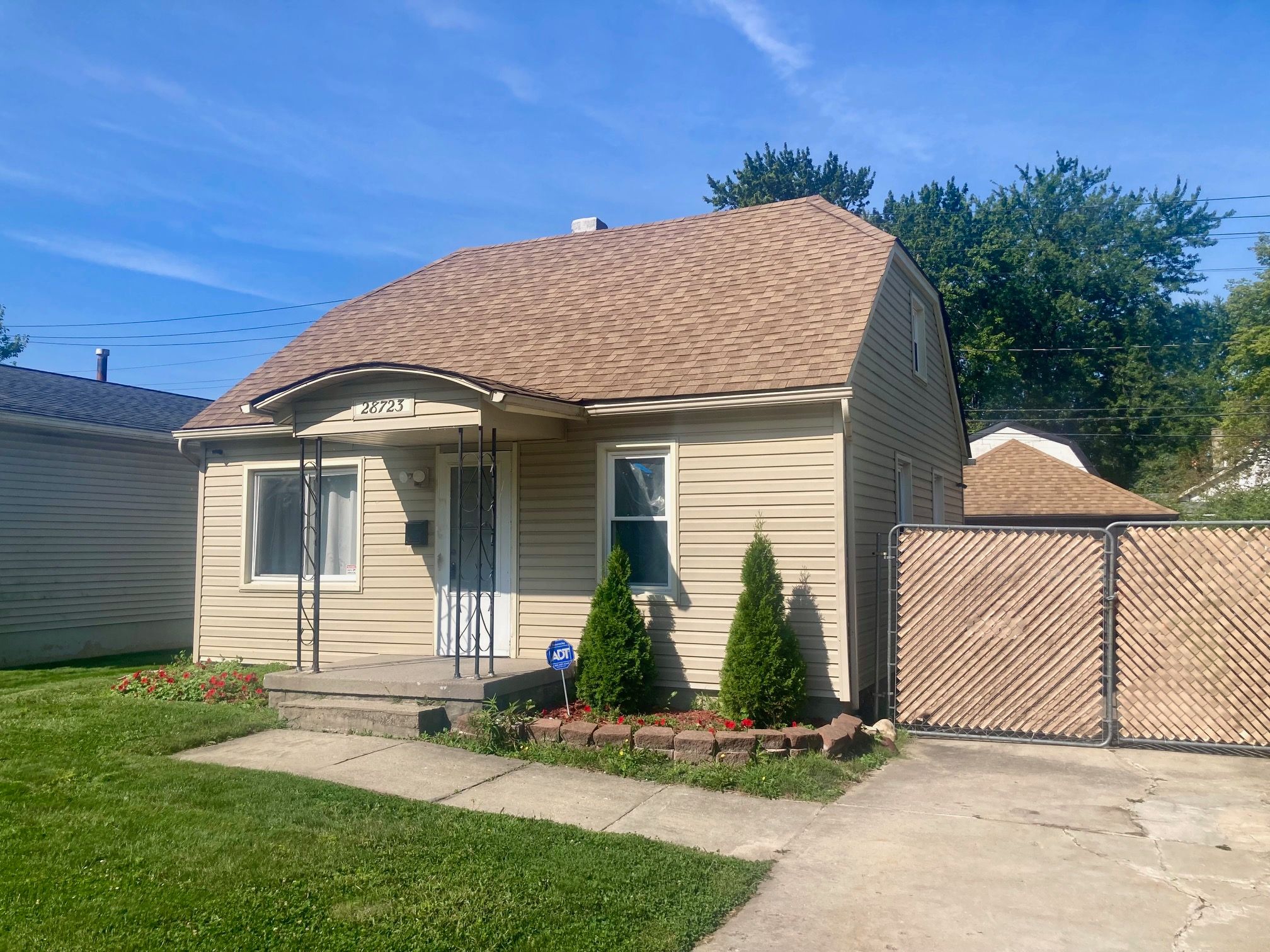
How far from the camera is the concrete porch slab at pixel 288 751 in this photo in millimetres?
7281

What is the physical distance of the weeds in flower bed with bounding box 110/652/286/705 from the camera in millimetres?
9812

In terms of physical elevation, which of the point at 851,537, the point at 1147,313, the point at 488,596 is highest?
the point at 1147,313

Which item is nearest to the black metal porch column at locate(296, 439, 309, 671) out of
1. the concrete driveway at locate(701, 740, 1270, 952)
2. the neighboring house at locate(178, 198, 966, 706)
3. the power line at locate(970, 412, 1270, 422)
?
the neighboring house at locate(178, 198, 966, 706)

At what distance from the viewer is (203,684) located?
10.0 meters

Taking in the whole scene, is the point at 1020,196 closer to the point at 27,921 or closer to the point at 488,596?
the point at 488,596

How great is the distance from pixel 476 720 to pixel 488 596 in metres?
2.25

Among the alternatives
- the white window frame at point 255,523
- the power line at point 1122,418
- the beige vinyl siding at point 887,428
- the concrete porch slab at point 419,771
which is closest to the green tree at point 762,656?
the beige vinyl siding at point 887,428

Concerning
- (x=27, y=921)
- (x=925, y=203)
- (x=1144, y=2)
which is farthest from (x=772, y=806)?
(x=925, y=203)

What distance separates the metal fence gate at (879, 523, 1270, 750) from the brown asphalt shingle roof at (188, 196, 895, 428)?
2.22m

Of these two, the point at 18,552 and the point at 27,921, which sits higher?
the point at 18,552

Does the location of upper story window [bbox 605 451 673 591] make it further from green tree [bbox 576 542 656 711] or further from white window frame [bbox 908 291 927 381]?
white window frame [bbox 908 291 927 381]

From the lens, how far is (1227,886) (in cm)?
502

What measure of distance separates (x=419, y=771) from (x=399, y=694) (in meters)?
1.48

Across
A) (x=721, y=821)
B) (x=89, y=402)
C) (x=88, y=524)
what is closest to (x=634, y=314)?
(x=721, y=821)
